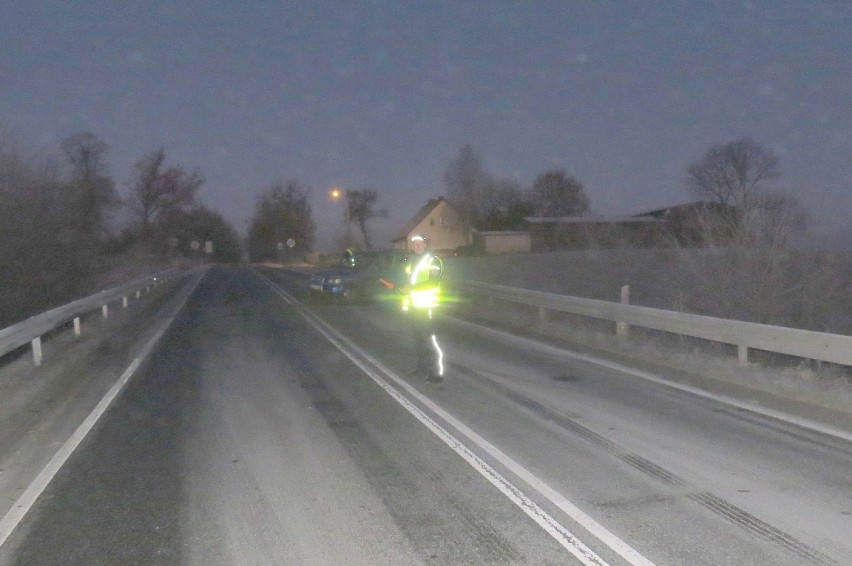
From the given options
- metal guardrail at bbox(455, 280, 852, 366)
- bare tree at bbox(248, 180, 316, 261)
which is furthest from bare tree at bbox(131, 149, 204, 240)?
metal guardrail at bbox(455, 280, 852, 366)

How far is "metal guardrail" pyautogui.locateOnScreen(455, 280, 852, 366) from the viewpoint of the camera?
1096 centimetres

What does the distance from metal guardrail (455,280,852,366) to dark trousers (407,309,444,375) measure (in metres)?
4.27

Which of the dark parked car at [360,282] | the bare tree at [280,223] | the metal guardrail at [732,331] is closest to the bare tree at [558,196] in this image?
the bare tree at [280,223]

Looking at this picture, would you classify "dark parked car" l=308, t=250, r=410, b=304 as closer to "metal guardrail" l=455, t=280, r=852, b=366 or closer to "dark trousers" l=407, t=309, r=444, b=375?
"metal guardrail" l=455, t=280, r=852, b=366

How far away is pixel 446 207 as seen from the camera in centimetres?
7888

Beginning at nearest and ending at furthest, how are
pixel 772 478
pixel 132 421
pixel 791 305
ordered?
1. pixel 772 478
2. pixel 132 421
3. pixel 791 305

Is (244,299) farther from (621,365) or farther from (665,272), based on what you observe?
(621,365)

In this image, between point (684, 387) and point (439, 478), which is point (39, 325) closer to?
point (439, 478)

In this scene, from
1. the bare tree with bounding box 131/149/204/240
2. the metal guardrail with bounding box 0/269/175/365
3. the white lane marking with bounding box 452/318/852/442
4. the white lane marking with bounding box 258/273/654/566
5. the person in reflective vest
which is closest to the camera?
the white lane marking with bounding box 258/273/654/566

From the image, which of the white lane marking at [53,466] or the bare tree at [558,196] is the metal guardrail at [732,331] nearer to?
the white lane marking at [53,466]

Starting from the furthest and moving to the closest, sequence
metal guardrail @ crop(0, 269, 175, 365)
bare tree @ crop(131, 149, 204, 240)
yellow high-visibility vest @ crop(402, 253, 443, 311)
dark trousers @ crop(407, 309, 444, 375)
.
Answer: bare tree @ crop(131, 149, 204, 240) → metal guardrail @ crop(0, 269, 175, 365) → yellow high-visibility vest @ crop(402, 253, 443, 311) → dark trousers @ crop(407, 309, 444, 375)

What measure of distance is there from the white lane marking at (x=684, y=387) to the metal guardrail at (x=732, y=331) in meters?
1.33

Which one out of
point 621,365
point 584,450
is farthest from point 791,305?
point 584,450

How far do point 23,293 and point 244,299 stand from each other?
10071 millimetres
